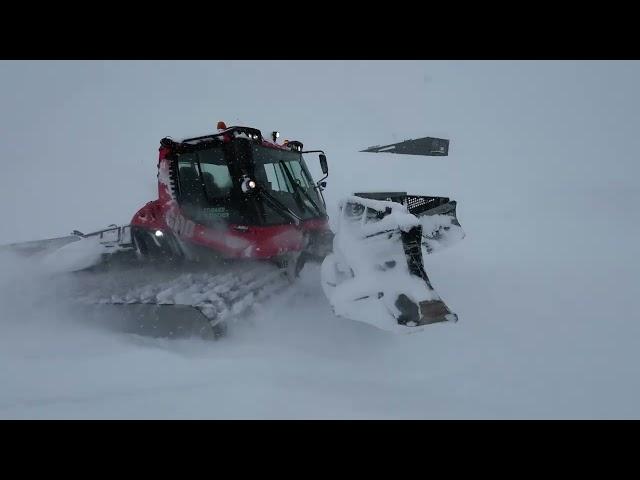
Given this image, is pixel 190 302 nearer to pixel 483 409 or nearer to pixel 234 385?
pixel 234 385

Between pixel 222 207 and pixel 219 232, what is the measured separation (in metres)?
0.31

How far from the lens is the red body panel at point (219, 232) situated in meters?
4.78

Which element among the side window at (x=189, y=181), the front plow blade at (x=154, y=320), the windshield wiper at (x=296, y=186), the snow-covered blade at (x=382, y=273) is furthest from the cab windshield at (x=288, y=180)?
the front plow blade at (x=154, y=320)

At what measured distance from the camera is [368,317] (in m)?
3.24

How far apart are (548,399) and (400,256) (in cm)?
147

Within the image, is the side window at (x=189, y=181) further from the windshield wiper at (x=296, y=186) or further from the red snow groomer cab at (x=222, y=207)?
the windshield wiper at (x=296, y=186)

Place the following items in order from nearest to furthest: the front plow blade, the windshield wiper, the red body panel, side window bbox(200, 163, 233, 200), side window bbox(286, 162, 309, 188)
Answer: the front plow blade, the red body panel, side window bbox(200, 163, 233, 200), the windshield wiper, side window bbox(286, 162, 309, 188)

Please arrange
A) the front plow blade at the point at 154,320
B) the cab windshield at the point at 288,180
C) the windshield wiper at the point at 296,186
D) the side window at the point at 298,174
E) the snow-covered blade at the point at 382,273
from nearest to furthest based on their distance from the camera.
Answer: the snow-covered blade at the point at 382,273, the front plow blade at the point at 154,320, the cab windshield at the point at 288,180, the windshield wiper at the point at 296,186, the side window at the point at 298,174

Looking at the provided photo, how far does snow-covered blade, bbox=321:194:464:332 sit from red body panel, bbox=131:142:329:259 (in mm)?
1001

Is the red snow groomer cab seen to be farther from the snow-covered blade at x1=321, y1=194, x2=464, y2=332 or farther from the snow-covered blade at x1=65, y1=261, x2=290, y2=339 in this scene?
the snow-covered blade at x1=321, y1=194, x2=464, y2=332

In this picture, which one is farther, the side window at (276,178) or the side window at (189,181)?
the side window at (276,178)

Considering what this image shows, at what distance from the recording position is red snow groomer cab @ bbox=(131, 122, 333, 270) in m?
4.82

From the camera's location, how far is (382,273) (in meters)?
3.43

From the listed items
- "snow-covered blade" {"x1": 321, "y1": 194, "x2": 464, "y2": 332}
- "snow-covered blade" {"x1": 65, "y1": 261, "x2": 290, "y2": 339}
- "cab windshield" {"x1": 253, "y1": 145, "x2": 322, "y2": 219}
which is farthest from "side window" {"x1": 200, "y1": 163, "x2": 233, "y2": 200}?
"snow-covered blade" {"x1": 321, "y1": 194, "x2": 464, "y2": 332}
